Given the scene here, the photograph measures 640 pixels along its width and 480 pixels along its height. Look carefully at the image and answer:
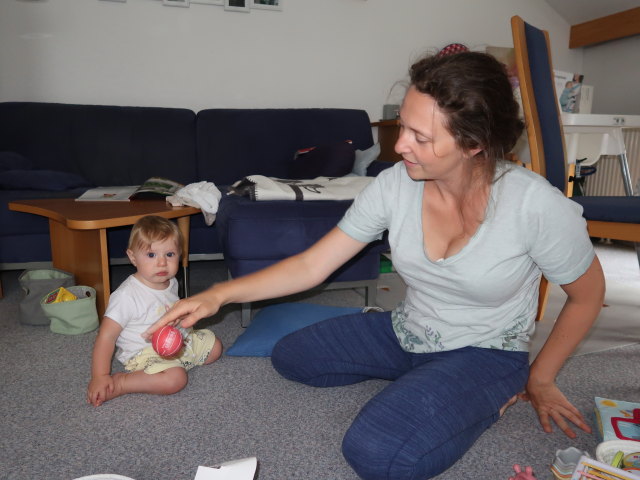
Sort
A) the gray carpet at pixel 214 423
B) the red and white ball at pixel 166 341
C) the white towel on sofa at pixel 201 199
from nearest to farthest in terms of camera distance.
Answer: the gray carpet at pixel 214 423
the red and white ball at pixel 166 341
the white towel on sofa at pixel 201 199

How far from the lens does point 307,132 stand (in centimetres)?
296

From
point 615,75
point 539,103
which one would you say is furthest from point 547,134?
point 615,75

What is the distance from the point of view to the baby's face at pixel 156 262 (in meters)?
1.44

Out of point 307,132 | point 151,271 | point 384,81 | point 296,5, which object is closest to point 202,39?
point 296,5

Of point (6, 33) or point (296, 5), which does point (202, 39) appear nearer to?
point (296, 5)

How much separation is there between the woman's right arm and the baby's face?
48cm

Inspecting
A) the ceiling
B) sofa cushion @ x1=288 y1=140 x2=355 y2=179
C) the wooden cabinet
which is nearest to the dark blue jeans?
sofa cushion @ x1=288 y1=140 x2=355 y2=179

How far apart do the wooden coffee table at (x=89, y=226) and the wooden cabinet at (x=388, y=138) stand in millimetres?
1437

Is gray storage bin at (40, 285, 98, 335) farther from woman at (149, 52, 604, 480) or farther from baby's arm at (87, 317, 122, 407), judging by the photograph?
woman at (149, 52, 604, 480)

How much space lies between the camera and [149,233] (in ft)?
4.72

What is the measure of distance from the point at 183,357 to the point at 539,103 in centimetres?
128

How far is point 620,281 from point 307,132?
1.84m

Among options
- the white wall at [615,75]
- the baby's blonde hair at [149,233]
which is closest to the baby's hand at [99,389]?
the baby's blonde hair at [149,233]

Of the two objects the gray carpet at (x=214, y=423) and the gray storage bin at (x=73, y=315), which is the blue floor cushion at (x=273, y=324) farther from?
the gray storage bin at (x=73, y=315)
